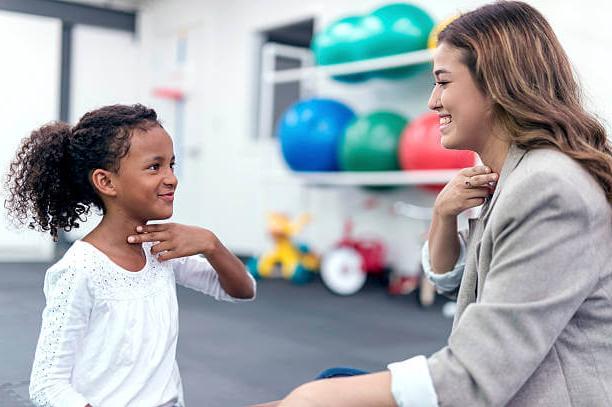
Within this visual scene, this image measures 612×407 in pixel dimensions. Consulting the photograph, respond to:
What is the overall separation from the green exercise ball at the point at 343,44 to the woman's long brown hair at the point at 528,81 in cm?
262

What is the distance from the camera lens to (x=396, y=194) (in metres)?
3.69

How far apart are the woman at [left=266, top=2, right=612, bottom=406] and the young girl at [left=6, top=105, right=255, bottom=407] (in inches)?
13.6

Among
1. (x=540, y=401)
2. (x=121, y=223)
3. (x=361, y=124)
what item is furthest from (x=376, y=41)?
(x=540, y=401)

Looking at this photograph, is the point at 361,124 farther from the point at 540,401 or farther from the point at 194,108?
the point at 540,401

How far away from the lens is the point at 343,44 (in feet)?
10.8

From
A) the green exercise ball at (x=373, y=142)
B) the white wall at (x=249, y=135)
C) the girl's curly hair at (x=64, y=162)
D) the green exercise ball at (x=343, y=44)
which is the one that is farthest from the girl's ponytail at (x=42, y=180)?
the white wall at (x=249, y=135)

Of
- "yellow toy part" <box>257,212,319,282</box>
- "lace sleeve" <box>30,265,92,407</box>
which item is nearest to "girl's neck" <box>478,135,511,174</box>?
"lace sleeve" <box>30,265,92,407</box>

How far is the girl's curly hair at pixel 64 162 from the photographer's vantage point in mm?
846

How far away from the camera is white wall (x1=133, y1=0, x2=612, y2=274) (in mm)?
3691

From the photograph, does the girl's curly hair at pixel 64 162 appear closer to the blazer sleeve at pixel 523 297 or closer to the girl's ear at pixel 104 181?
the girl's ear at pixel 104 181

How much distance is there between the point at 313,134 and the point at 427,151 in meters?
0.73

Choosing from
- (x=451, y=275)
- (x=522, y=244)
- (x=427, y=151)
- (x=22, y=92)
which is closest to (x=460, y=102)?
(x=522, y=244)

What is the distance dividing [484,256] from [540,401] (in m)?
0.14

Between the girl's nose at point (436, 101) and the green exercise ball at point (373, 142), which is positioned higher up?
the girl's nose at point (436, 101)
